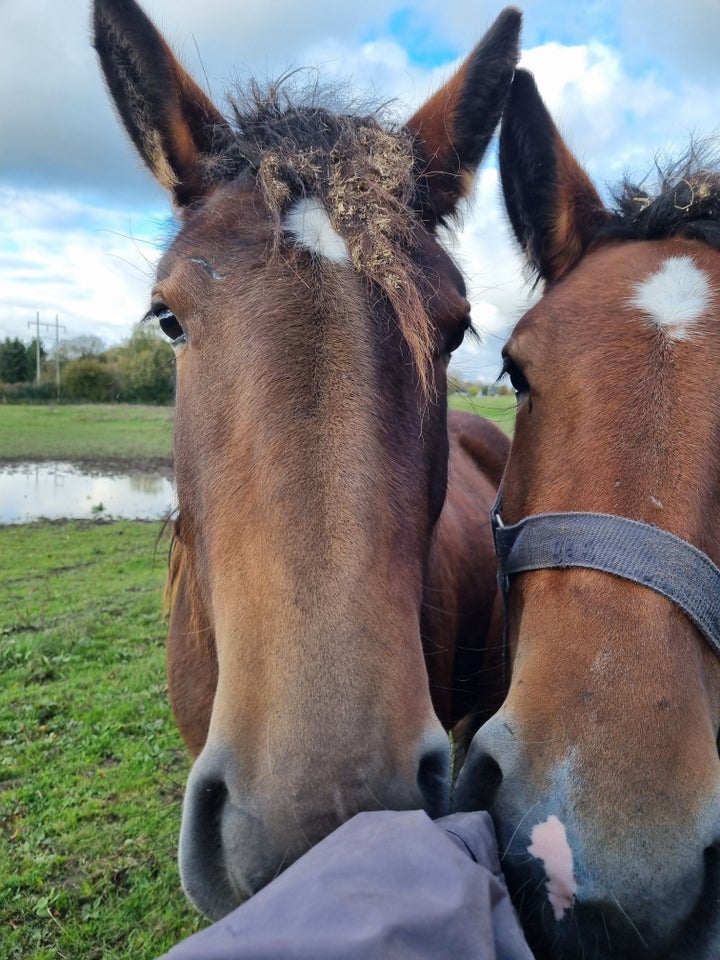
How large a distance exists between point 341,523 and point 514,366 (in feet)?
4.34

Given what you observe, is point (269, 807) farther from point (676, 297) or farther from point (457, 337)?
point (676, 297)

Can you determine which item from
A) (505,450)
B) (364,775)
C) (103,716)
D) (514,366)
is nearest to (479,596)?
(514,366)

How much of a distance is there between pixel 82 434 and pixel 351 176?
104 feet

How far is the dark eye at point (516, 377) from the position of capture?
2771 millimetres

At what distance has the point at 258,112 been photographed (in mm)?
2748

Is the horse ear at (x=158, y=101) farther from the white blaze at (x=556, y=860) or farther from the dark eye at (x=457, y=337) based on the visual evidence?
the white blaze at (x=556, y=860)

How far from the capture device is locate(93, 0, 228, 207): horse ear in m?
2.64

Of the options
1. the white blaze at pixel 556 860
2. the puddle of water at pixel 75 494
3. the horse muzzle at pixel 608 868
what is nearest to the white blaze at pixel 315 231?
the horse muzzle at pixel 608 868

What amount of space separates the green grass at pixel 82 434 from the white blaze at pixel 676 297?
15.7 meters

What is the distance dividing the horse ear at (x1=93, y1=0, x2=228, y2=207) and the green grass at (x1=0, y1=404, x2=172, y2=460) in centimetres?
1471

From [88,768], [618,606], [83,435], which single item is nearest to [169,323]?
[618,606]

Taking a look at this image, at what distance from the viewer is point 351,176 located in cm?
236

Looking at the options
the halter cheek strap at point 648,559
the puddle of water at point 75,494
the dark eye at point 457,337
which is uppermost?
the dark eye at point 457,337

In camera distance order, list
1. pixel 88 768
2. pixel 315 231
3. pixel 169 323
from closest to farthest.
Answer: pixel 315 231
pixel 169 323
pixel 88 768
